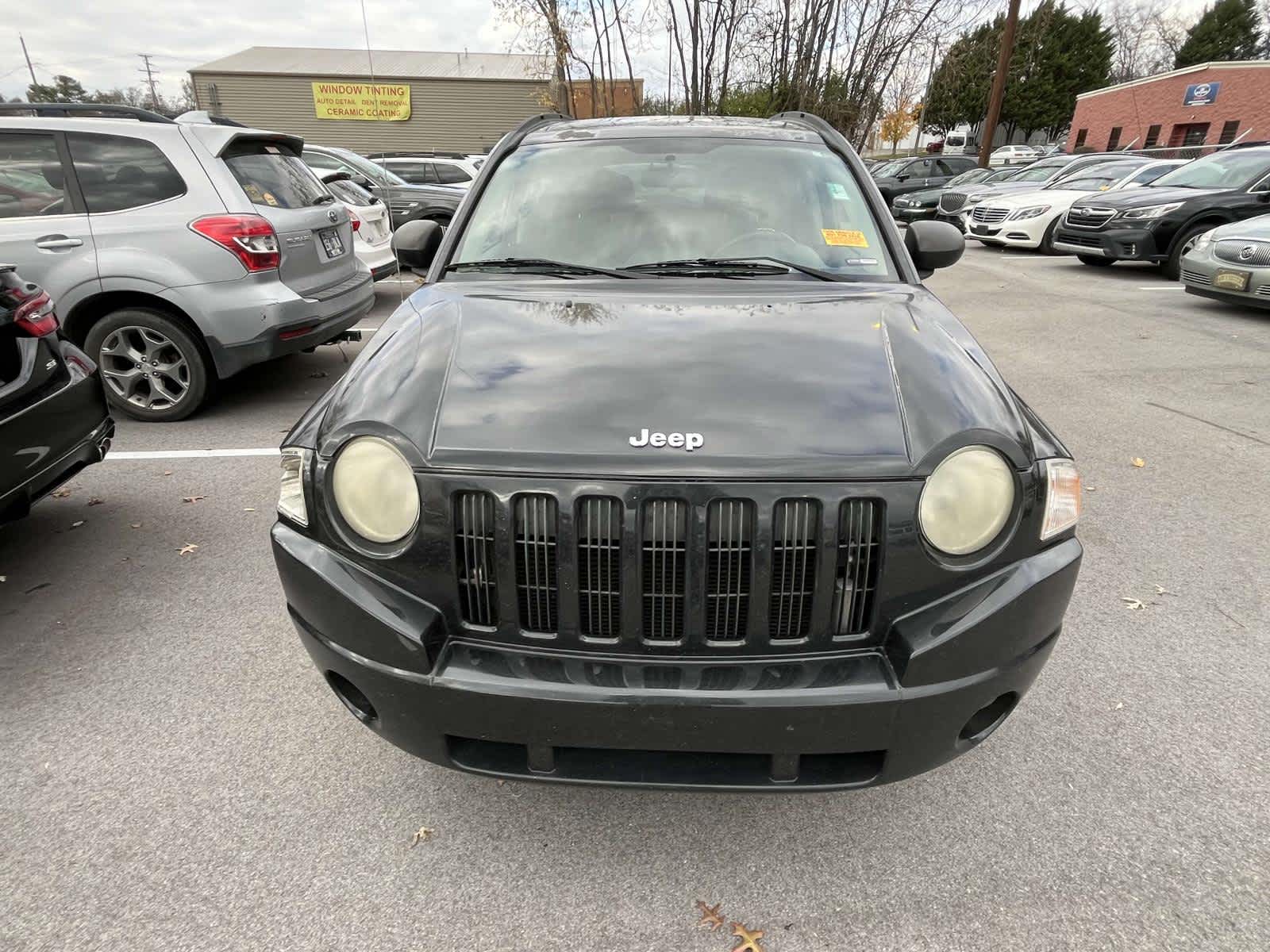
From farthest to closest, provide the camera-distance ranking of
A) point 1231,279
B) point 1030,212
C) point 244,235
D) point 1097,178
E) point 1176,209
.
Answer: point 1097,178 < point 1030,212 < point 1176,209 < point 1231,279 < point 244,235

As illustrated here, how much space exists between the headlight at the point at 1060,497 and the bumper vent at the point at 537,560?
116cm

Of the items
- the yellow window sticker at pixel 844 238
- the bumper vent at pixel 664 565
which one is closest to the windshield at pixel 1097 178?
the yellow window sticker at pixel 844 238

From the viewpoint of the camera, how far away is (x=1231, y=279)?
8273 mm

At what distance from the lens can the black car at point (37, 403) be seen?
309 cm

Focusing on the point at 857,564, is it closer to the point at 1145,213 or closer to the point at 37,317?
the point at 37,317

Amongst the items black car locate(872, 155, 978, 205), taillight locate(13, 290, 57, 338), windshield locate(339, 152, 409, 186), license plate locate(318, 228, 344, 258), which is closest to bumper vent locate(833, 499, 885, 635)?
taillight locate(13, 290, 57, 338)

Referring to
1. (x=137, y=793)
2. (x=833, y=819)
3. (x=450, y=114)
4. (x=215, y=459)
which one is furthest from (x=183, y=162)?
(x=450, y=114)

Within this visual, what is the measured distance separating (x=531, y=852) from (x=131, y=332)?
4.86m

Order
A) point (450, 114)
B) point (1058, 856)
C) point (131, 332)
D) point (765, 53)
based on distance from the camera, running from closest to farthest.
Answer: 1. point (1058, 856)
2. point (131, 332)
3. point (765, 53)
4. point (450, 114)

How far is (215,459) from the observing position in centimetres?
486

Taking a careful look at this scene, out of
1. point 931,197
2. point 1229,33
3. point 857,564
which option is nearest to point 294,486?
point 857,564

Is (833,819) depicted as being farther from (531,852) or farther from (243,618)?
(243,618)

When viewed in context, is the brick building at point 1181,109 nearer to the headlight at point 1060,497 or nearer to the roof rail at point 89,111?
the roof rail at point 89,111

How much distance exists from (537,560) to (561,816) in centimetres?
92
